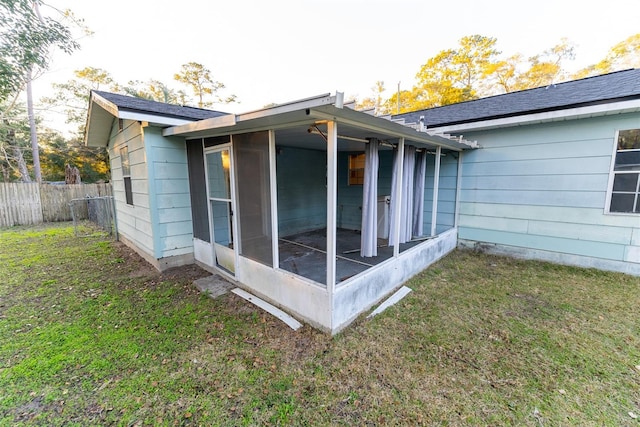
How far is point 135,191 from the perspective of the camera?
5.08m

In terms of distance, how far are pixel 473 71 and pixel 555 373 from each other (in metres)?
24.6

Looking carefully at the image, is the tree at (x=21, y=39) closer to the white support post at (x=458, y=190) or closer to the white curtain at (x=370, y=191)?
the white curtain at (x=370, y=191)

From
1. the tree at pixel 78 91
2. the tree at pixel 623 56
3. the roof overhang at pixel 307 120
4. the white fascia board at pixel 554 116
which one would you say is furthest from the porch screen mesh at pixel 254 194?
the tree at pixel 623 56

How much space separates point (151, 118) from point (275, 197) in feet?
8.58

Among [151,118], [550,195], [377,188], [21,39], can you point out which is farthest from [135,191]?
[550,195]

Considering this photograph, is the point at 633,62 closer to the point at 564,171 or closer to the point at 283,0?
the point at 564,171

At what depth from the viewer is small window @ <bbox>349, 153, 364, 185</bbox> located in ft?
22.9

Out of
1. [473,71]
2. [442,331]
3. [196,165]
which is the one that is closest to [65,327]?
[196,165]

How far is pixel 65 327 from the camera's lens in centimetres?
293

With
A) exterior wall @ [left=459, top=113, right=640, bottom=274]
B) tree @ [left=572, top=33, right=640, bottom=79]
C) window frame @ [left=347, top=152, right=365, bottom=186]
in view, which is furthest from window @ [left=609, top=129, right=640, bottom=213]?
tree @ [left=572, top=33, right=640, bottom=79]

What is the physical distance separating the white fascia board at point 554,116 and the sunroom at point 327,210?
467 mm

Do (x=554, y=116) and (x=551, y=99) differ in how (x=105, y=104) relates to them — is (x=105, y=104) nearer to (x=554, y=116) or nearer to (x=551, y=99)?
(x=554, y=116)

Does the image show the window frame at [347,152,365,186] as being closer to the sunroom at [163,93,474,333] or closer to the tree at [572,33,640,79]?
the sunroom at [163,93,474,333]

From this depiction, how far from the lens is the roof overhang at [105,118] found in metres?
3.81
